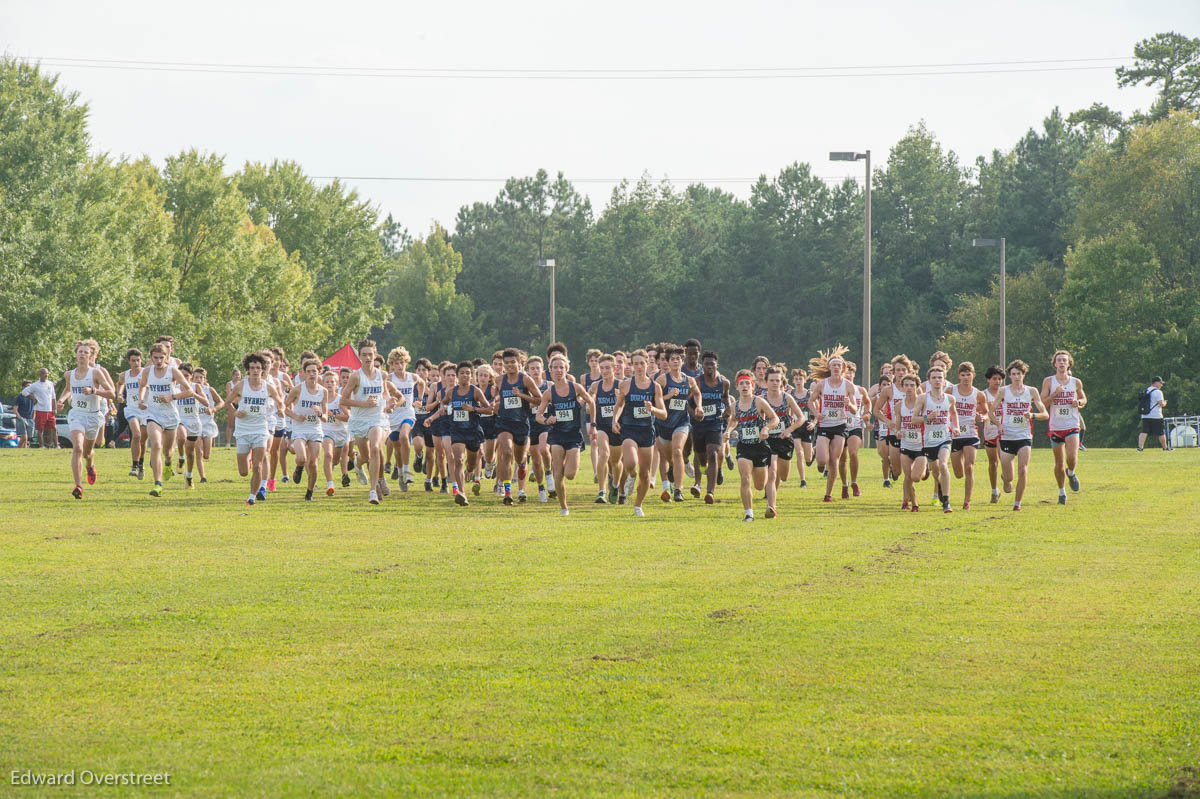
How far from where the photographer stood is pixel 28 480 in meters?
23.0

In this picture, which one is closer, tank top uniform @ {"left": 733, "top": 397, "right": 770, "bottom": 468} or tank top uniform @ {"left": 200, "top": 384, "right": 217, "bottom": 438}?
tank top uniform @ {"left": 733, "top": 397, "right": 770, "bottom": 468}

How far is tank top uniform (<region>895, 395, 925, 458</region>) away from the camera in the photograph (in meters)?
18.4

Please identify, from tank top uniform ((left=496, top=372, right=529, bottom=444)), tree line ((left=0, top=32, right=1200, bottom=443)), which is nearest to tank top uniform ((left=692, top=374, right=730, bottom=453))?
tank top uniform ((left=496, top=372, right=529, bottom=444))

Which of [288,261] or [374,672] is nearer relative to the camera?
[374,672]

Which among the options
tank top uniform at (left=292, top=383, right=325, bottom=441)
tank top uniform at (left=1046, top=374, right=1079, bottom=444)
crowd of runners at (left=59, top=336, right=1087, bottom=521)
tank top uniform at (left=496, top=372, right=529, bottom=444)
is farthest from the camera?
tank top uniform at (left=1046, top=374, right=1079, bottom=444)

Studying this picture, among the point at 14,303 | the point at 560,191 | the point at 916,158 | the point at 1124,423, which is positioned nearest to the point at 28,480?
the point at 14,303

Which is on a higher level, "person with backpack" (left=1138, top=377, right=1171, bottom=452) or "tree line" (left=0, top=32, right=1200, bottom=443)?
"tree line" (left=0, top=32, right=1200, bottom=443)

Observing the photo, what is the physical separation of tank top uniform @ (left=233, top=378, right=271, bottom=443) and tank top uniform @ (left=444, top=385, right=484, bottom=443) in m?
2.68

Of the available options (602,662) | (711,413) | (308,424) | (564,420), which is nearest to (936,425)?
(711,413)

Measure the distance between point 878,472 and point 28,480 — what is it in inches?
665

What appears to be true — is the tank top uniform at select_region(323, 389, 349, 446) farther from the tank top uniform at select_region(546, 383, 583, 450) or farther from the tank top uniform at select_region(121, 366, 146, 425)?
the tank top uniform at select_region(546, 383, 583, 450)

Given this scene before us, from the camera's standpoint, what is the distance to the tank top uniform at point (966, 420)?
749 inches

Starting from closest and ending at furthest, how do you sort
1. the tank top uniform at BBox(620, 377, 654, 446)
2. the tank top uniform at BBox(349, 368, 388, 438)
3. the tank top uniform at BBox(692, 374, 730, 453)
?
the tank top uniform at BBox(620, 377, 654, 446)
the tank top uniform at BBox(349, 368, 388, 438)
the tank top uniform at BBox(692, 374, 730, 453)

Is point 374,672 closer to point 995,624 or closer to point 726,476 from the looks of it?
point 995,624
